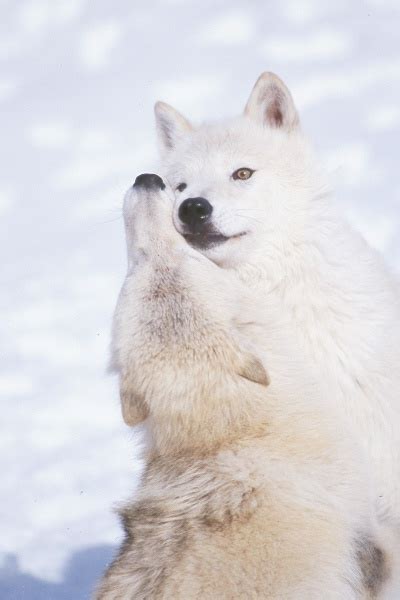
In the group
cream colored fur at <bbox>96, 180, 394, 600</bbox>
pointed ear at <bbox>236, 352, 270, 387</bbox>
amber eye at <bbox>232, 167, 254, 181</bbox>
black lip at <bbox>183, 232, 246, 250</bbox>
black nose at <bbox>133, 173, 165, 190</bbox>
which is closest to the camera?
cream colored fur at <bbox>96, 180, 394, 600</bbox>

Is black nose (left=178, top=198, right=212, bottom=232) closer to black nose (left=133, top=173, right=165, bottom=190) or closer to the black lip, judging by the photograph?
the black lip

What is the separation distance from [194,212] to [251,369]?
163 centimetres

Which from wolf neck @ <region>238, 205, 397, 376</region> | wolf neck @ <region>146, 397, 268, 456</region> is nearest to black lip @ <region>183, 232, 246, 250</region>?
wolf neck @ <region>238, 205, 397, 376</region>

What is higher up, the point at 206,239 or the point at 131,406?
the point at 206,239

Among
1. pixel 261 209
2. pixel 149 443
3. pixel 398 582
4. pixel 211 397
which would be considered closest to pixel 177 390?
pixel 211 397

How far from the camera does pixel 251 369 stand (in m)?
5.03

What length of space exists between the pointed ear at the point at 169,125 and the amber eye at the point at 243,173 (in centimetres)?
94

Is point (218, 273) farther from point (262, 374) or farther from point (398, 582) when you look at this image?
point (398, 582)

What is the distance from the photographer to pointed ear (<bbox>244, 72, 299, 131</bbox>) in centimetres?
730

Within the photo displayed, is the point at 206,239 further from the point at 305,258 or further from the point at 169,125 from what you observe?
the point at 169,125

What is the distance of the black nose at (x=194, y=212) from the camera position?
6.23 metres

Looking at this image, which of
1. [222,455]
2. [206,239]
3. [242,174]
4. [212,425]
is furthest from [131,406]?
[242,174]

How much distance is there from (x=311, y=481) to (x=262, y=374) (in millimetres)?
636

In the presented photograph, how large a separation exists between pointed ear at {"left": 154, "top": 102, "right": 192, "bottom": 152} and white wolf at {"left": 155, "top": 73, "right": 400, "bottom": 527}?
15.5 inches
